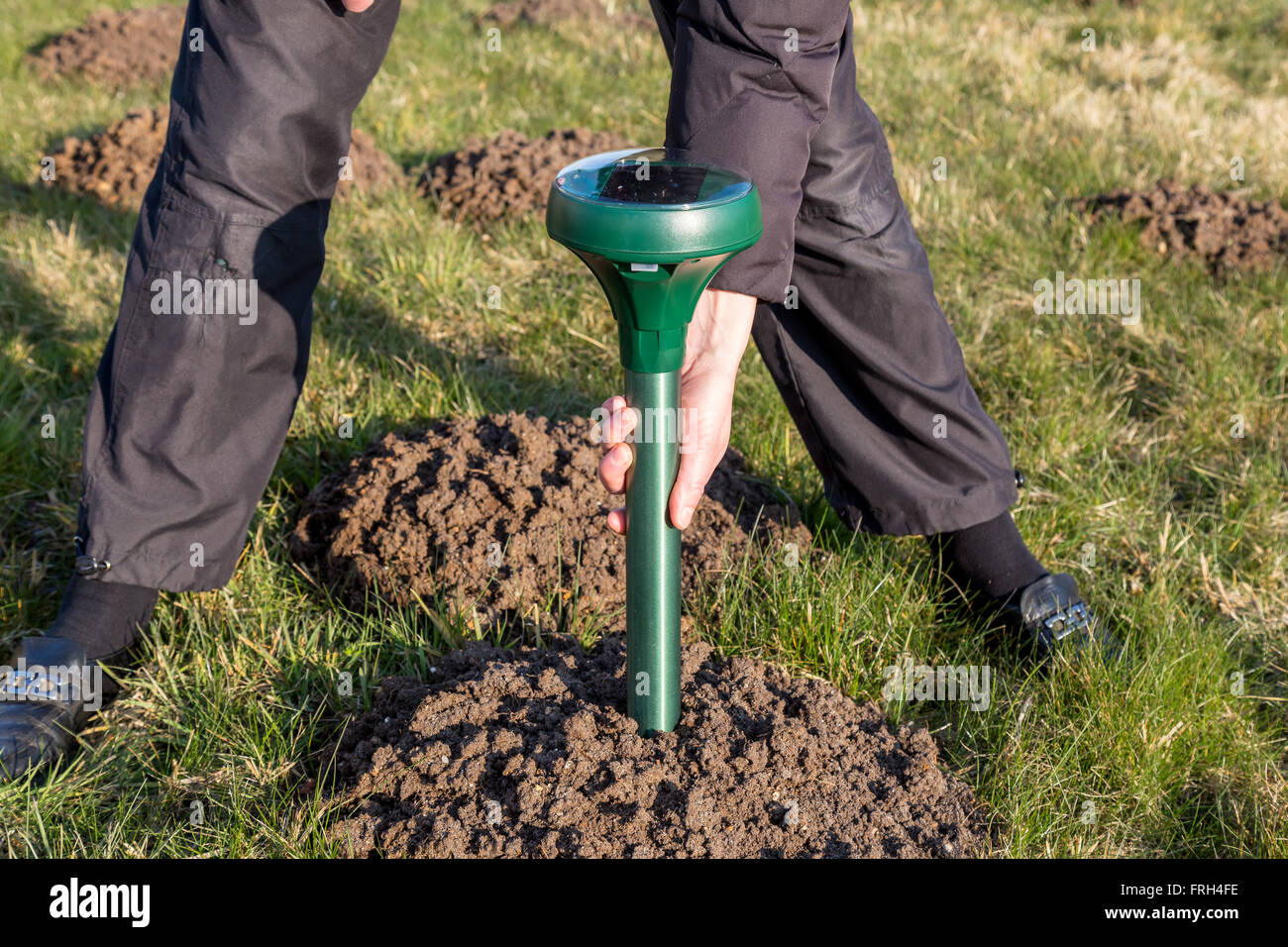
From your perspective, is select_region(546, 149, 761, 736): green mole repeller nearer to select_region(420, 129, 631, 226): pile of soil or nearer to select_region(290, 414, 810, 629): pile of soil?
select_region(290, 414, 810, 629): pile of soil

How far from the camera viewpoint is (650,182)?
155cm

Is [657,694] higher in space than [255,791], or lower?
higher

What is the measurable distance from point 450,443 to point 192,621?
2.38 feet

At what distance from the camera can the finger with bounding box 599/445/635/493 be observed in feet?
5.47

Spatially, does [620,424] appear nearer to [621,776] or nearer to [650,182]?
[650,182]

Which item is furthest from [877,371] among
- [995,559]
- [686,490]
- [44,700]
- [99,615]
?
[44,700]

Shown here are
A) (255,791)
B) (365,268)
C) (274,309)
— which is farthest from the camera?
(365,268)

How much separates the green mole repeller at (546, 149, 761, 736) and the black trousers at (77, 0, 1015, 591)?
0.72m

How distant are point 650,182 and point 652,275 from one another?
15 cm

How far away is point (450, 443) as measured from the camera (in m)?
2.84

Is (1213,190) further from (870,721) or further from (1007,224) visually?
(870,721)

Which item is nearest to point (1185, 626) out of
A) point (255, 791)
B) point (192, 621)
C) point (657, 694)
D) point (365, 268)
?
point (657, 694)

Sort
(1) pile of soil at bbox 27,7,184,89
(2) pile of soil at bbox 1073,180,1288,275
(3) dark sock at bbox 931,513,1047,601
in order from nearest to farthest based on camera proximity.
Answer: (3) dark sock at bbox 931,513,1047,601
(2) pile of soil at bbox 1073,180,1288,275
(1) pile of soil at bbox 27,7,184,89

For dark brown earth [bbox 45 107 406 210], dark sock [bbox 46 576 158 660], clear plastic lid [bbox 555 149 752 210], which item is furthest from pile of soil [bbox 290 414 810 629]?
dark brown earth [bbox 45 107 406 210]
